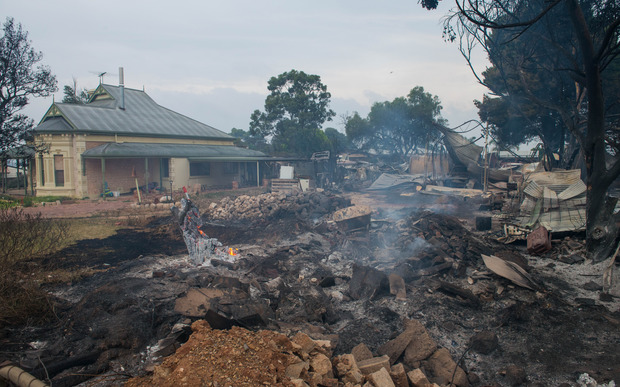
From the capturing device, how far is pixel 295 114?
116 feet

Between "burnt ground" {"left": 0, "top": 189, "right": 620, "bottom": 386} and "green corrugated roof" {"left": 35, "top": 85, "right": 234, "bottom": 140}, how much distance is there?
1483cm

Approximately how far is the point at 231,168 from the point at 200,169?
2859 millimetres

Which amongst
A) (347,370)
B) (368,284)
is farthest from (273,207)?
(347,370)

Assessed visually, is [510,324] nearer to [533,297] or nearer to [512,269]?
[533,297]

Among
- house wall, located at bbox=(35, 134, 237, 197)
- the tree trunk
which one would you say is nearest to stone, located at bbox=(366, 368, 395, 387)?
the tree trunk

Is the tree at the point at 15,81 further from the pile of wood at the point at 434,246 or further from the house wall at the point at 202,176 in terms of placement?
the pile of wood at the point at 434,246

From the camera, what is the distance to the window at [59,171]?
20.5 meters

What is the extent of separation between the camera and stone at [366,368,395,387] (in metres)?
3.20

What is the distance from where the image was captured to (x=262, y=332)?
12.3ft

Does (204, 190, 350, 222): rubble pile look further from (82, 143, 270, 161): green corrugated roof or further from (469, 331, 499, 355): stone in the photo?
(469, 331, 499, 355): stone

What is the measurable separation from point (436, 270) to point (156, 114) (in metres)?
25.7

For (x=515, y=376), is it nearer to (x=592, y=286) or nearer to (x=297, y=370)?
(x=297, y=370)

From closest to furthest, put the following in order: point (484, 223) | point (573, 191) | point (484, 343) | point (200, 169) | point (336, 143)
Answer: point (484, 343) → point (573, 191) → point (484, 223) → point (200, 169) → point (336, 143)

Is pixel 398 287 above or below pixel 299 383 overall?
below
